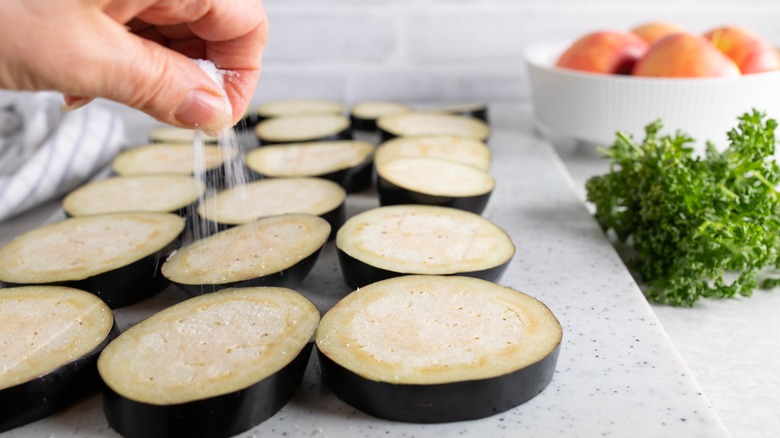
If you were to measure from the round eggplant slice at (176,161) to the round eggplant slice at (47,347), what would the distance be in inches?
25.0

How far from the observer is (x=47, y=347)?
0.99 meters

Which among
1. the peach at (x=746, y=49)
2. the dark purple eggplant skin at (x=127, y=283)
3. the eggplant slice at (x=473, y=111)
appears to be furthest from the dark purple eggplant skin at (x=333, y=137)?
the peach at (x=746, y=49)

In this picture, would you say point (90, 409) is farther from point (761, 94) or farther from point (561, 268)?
point (761, 94)

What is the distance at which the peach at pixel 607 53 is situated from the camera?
1.90m

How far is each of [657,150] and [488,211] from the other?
14.4 inches

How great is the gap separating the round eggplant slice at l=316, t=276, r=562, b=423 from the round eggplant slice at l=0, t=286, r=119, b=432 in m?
0.31

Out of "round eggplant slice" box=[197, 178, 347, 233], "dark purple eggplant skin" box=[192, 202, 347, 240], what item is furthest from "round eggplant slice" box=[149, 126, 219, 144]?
"dark purple eggplant skin" box=[192, 202, 347, 240]

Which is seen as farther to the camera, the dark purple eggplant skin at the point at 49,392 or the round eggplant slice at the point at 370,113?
the round eggplant slice at the point at 370,113

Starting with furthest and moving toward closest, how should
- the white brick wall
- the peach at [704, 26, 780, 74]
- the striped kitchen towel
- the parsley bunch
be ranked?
the white brick wall
the peach at [704, 26, 780, 74]
the striped kitchen towel
the parsley bunch

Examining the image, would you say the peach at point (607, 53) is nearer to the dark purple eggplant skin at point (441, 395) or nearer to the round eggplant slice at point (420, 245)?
the round eggplant slice at point (420, 245)

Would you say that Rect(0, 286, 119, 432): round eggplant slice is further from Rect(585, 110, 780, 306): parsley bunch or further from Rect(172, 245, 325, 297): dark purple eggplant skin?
Rect(585, 110, 780, 306): parsley bunch

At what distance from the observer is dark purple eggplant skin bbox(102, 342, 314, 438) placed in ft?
2.82

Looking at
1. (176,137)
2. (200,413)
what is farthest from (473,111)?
(200,413)

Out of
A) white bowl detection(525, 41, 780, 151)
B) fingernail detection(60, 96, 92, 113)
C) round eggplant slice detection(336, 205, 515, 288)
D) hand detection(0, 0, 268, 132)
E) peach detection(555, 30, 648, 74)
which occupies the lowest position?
round eggplant slice detection(336, 205, 515, 288)
